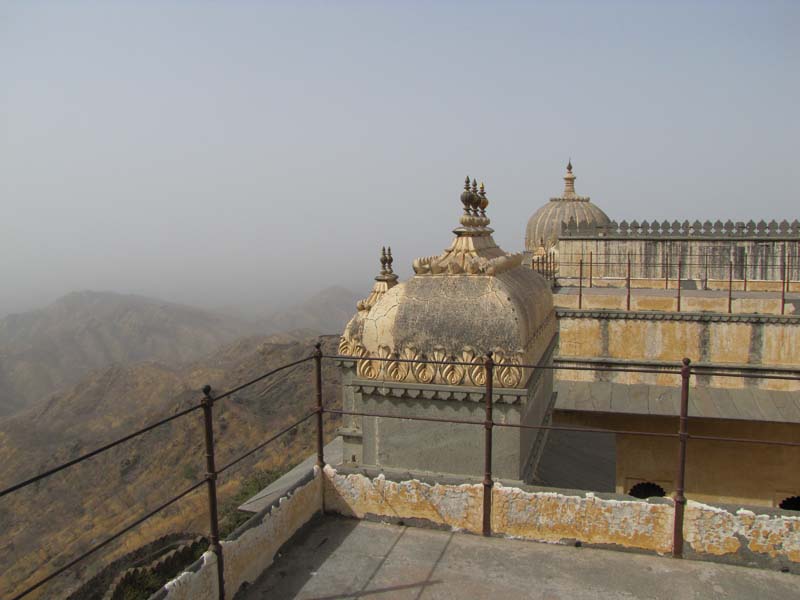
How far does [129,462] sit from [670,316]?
25.4m

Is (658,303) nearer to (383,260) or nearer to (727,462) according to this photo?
(727,462)

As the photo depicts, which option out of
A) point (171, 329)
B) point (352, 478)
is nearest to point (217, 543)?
point (352, 478)

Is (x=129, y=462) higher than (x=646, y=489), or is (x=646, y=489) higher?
(x=646, y=489)

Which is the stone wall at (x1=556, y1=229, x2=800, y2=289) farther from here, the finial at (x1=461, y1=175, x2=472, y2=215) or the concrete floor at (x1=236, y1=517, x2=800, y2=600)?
the concrete floor at (x1=236, y1=517, x2=800, y2=600)

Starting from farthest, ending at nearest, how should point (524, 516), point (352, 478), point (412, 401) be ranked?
point (412, 401)
point (352, 478)
point (524, 516)

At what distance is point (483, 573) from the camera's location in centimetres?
487

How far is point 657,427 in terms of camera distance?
12469 millimetres

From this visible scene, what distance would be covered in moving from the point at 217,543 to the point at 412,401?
2632 mm

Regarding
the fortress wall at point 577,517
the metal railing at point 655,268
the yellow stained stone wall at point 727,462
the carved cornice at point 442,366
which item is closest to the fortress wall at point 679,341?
the yellow stained stone wall at point 727,462

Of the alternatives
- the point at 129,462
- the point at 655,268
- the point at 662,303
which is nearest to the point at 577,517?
the point at 662,303

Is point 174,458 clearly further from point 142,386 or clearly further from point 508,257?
point 508,257

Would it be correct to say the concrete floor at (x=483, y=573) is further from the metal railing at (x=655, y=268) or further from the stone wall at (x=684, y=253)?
the stone wall at (x=684, y=253)

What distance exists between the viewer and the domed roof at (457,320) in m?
6.30

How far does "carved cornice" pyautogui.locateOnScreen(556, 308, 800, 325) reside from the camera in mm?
12484
